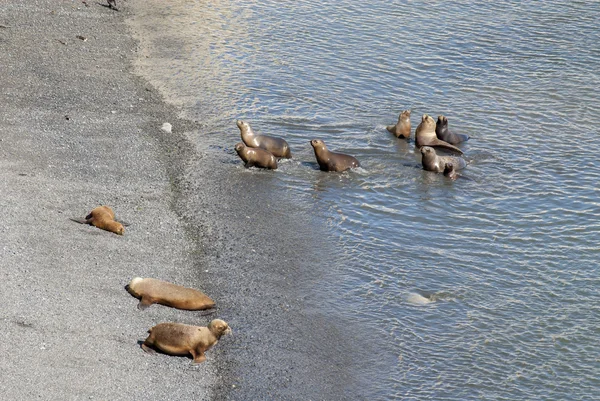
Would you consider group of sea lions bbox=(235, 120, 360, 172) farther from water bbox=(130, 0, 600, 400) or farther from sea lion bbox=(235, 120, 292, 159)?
water bbox=(130, 0, 600, 400)

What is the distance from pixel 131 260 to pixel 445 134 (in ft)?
20.4

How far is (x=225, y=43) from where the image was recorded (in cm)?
1823

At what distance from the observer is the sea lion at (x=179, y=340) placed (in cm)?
767

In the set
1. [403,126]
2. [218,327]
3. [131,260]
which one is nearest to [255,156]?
[403,126]

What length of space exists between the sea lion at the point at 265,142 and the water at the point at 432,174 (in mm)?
175

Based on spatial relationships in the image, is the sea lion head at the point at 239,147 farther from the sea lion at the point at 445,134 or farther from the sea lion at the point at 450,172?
the sea lion at the point at 445,134

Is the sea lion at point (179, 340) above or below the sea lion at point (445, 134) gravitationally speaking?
below

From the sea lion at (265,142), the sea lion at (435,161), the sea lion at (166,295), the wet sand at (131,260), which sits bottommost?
the wet sand at (131,260)

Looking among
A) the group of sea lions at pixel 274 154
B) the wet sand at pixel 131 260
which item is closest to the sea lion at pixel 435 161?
the group of sea lions at pixel 274 154

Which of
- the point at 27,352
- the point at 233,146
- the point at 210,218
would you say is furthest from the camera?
the point at 233,146

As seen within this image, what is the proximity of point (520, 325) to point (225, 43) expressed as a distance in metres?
11.2

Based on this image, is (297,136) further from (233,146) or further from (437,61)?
(437,61)

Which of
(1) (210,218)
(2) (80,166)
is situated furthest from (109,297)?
(2) (80,166)

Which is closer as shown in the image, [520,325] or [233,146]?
[520,325]
